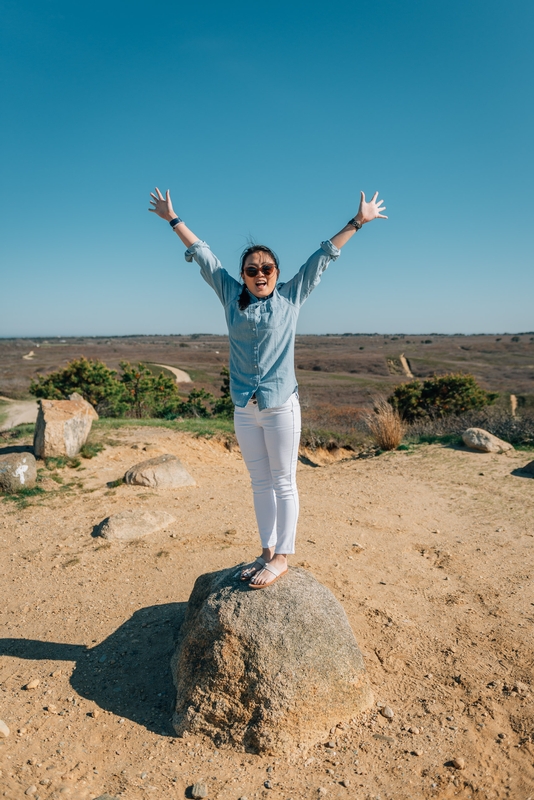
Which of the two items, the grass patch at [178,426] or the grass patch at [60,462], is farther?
the grass patch at [178,426]

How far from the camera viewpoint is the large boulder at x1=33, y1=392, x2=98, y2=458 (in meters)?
7.93

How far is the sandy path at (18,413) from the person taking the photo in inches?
586

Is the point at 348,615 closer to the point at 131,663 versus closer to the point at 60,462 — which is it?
the point at 131,663

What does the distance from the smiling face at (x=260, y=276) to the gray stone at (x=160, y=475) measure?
474cm

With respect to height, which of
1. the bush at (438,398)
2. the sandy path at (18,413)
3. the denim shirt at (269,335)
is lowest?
the sandy path at (18,413)

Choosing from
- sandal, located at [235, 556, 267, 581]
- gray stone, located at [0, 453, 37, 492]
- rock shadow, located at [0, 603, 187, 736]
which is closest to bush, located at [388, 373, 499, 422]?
gray stone, located at [0, 453, 37, 492]

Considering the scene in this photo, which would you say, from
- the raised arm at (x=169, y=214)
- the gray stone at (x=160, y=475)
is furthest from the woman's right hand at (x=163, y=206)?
the gray stone at (x=160, y=475)

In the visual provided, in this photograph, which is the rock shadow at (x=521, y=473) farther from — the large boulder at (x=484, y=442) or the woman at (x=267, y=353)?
the woman at (x=267, y=353)

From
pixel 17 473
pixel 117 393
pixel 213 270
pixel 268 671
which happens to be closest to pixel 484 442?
pixel 268 671

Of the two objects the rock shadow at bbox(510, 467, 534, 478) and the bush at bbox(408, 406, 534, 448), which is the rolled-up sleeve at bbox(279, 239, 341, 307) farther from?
the bush at bbox(408, 406, 534, 448)

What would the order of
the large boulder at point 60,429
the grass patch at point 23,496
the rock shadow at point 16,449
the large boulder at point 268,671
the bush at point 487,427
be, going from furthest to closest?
the bush at point 487,427 < the rock shadow at point 16,449 < the large boulder at point 60,429 < the grass patch at point 23,496 < the large boulder at point 268,671

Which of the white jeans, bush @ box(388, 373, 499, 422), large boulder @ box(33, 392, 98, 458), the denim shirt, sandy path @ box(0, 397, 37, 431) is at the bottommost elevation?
sandy path @ box(0, 397, 37, 431)

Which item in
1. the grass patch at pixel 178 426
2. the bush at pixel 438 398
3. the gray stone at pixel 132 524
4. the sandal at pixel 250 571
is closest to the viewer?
the sandal at pixel 250 571

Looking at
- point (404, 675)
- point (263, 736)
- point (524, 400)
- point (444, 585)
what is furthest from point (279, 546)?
point (524, 400)
